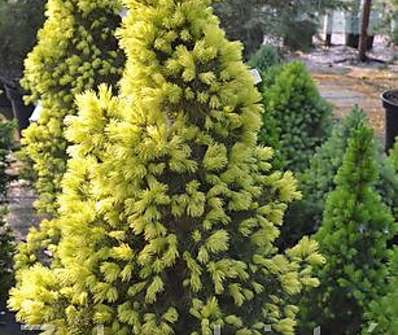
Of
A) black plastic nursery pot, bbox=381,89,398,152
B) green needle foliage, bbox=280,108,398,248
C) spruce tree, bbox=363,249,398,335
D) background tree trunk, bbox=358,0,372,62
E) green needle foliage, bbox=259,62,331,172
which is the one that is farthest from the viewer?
background tree trunk, bbox=358,0,372,62

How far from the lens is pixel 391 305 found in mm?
2396

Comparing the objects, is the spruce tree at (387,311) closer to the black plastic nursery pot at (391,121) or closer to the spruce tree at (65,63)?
the spruce tree at (65,63)

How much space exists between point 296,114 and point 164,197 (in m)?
2.35

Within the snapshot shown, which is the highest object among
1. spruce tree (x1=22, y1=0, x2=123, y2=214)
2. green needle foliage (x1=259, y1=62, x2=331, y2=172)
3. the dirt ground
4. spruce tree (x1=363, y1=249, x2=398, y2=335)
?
spruce tree (x1=22, y1=0, x2=123, y2=214)

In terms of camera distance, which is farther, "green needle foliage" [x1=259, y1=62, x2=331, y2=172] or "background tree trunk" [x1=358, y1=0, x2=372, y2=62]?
"background tree trunk" [x1=358, y1=0, x2=372, y2=62]

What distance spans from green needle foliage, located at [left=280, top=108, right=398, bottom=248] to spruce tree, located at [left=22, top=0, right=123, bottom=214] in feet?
3.58

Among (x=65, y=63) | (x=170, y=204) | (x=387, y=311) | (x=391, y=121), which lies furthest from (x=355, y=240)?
(x=391, y=121)

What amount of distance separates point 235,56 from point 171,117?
0.75ft

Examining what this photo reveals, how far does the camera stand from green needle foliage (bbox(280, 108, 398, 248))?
3373 millimetres

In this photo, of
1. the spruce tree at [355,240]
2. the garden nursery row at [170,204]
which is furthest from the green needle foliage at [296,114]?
the garden nursery row at [170,204]

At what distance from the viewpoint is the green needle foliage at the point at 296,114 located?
3.93m

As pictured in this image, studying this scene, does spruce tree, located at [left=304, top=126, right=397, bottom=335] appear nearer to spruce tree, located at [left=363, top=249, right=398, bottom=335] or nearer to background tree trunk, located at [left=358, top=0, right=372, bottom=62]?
spruce tree, located at [left=363, top=249, right=398, bottom=335]

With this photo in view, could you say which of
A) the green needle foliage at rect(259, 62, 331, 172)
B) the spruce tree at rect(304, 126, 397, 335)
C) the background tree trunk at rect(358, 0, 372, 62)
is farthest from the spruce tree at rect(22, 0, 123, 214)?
the background tree trunk at rect(358, 0, 372, 62)

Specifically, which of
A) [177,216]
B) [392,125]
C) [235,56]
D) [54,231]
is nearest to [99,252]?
[177,216]
